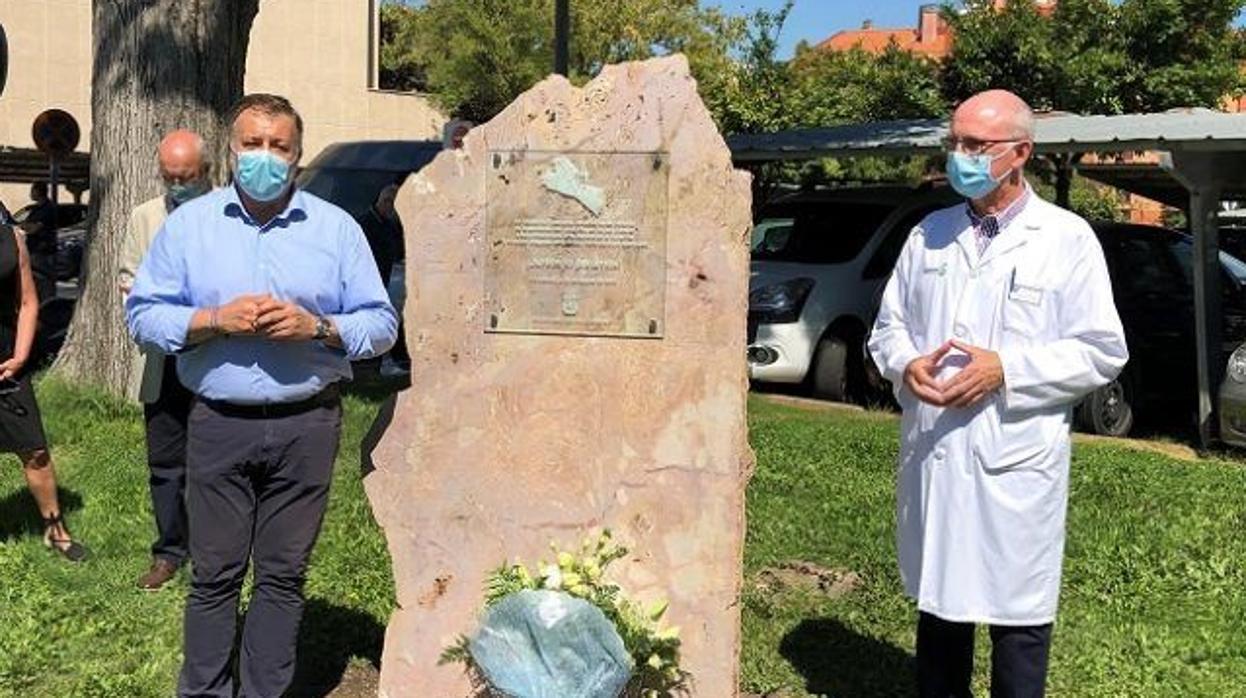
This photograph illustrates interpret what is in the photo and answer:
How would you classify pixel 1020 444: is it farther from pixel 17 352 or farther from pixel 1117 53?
pixel 1117 53

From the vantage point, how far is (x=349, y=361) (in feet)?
12.8

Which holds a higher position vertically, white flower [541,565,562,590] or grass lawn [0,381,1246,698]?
white flower [541,565,562,590]

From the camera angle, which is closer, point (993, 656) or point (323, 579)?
point (993, 656)

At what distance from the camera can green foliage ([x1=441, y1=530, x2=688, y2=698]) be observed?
12.3 ft

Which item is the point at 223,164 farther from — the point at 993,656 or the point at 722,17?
the point at 722,17

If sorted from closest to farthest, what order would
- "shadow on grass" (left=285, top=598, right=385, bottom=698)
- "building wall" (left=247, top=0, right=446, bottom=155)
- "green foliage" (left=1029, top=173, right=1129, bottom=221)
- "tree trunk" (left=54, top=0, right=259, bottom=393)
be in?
"shadow on grass" (left=285, top=598, right=385, bottom=698) → "tree trunk" (left=54, top=0, right=259, bottom=393) → "green foliage" (left=1029, top=173, right=1129, bottom=221) → "building wall" (left=247, top=0, right=446, bottom=155)

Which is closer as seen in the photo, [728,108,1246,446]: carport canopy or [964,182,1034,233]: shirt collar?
[964,182,1034,233]: shirt collar

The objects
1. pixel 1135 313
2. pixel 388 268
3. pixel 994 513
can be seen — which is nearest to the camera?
pixel 994 513

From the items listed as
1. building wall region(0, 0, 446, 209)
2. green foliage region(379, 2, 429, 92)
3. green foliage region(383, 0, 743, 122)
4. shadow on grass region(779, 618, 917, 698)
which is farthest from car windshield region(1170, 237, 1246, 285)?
green foliage region(379, 2, 429, 92)

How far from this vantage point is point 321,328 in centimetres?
369

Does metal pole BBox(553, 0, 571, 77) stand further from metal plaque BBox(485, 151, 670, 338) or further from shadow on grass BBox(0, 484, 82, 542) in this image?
metal plaque BBox(485, 151, 670, 338)

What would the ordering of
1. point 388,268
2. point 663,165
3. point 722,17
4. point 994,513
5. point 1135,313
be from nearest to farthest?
1. point 994,513
2. point 663,165
3. point 1135,313
4. point 388,268
5. point 722,17

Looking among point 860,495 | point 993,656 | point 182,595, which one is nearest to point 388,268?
point 860,495

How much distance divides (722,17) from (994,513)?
30.5 m
